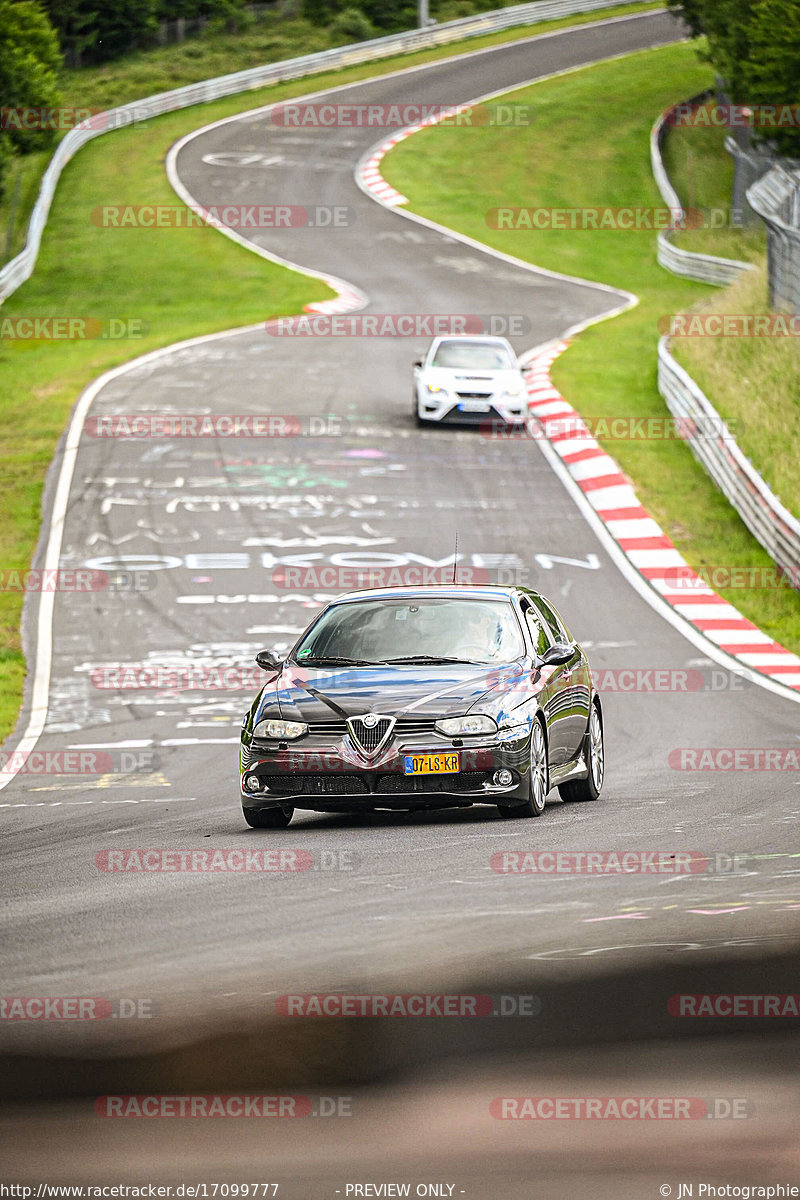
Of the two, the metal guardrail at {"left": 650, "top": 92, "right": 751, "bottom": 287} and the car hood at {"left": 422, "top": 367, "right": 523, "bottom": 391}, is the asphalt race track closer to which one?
the car hood at {"left": 422, "top": 367, "right": 523, "bottom": 391}

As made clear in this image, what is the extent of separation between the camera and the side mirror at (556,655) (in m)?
10.7

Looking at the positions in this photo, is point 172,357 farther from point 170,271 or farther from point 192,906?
point 192,906

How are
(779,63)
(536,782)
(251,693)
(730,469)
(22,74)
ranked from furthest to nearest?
(22,74)
(779,63)
(730,469)
(251,693)
(536,782)

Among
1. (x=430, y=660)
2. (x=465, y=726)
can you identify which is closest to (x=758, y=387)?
(x=430, y=660)

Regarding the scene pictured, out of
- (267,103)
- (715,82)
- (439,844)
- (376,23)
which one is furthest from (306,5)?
(439,844)

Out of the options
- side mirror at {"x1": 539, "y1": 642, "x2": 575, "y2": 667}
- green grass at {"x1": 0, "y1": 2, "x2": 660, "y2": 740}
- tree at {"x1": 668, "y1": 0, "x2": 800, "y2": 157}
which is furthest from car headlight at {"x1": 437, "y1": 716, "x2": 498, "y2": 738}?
tree at {"x1": 668, "y1": 0, "x2": 800, "y2": 157}

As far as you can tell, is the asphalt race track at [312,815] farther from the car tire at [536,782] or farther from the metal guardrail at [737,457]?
the metal guardrail at [737,457]

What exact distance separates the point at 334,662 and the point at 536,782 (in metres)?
1.49

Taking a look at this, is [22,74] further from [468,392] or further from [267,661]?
[267,661]

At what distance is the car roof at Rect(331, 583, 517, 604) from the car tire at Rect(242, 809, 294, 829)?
1.63m

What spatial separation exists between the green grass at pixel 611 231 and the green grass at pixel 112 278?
7856 mm

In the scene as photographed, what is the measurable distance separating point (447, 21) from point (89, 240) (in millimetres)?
36766


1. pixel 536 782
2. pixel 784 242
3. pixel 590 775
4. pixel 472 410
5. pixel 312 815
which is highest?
pixel 536 782

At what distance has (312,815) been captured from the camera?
11.2m
